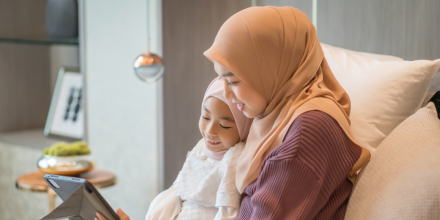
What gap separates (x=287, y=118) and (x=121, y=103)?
5.77 feet

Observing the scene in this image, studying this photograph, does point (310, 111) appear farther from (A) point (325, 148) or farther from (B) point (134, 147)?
(B) point (134, 147)

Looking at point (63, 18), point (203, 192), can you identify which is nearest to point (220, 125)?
point (203, 192)

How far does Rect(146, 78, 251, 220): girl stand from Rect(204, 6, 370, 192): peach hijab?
11cm

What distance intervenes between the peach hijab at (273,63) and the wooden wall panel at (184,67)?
1266 mm

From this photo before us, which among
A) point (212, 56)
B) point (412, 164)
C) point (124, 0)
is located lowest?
point (412, 164)

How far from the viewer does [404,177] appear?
91 cm

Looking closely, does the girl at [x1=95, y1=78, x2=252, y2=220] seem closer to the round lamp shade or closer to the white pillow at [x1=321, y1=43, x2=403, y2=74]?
the white pillow at [x1=321, y1=43, x2=403, y2=74]

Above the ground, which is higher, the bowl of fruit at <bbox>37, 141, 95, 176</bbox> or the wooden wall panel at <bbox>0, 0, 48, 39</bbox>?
the wooden wall panel at <bbox>0, 0, 48, 39</bbox>

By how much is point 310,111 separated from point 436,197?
313mm

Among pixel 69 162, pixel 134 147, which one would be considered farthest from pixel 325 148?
pixel 134 147

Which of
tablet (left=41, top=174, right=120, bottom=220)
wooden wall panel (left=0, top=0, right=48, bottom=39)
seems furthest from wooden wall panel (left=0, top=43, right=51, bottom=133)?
tablet (left=41, top=174, right=120, bottom=220)

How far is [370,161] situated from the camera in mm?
1043

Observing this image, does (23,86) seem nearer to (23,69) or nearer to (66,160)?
(23,69)

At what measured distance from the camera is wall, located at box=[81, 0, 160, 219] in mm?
2479
